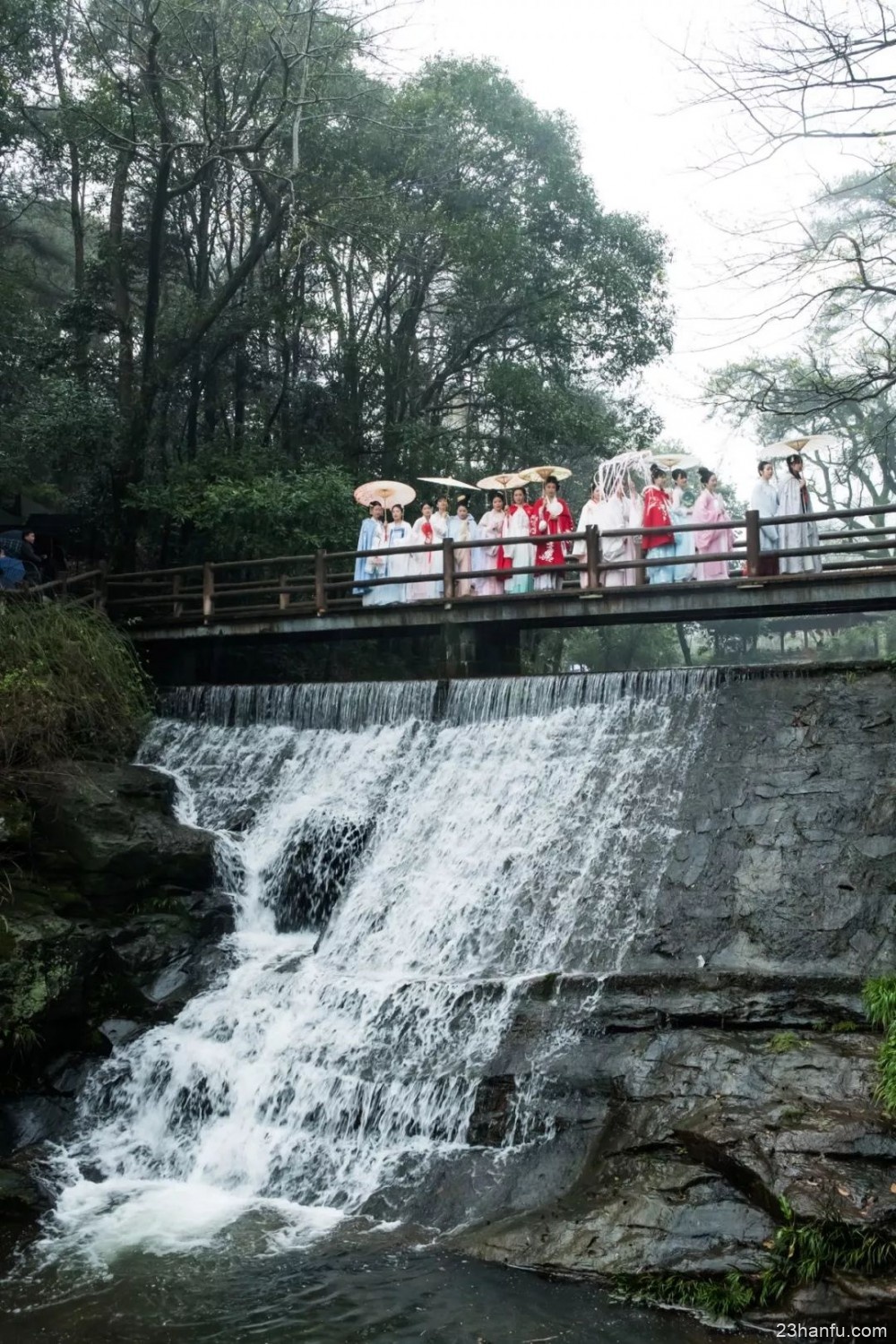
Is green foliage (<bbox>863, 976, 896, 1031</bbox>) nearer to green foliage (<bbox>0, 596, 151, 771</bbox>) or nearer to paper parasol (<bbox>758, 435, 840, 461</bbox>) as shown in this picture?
paper parasol (<bbox>758, 435, 840, 461</bbox>)

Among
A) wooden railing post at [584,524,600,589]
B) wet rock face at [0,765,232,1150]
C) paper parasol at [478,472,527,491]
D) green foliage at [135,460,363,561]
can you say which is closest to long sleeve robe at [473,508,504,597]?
paper parasol at [478,472,527,491]

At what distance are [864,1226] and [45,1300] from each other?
15.8ft

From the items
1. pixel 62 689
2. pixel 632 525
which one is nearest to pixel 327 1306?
pixel 62 689

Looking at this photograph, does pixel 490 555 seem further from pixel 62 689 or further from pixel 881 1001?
pixel 881 1001

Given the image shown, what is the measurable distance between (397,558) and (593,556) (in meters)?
3.94

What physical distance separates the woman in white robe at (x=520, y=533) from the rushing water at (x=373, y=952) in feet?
7.75

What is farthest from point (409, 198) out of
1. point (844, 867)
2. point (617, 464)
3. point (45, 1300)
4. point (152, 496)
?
point (45, 1300)

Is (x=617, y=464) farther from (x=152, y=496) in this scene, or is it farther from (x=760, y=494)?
(x=152, y=496)

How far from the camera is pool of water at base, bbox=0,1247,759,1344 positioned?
21.2 ft

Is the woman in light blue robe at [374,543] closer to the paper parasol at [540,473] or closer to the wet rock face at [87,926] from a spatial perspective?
the paper parasol at [540,473]

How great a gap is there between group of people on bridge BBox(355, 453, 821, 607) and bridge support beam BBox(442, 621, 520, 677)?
1.76 feet

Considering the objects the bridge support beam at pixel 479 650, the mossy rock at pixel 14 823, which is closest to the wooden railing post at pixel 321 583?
the bridge support beam at pixel 479 650

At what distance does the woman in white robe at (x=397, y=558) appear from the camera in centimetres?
1666

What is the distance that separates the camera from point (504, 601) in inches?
566
